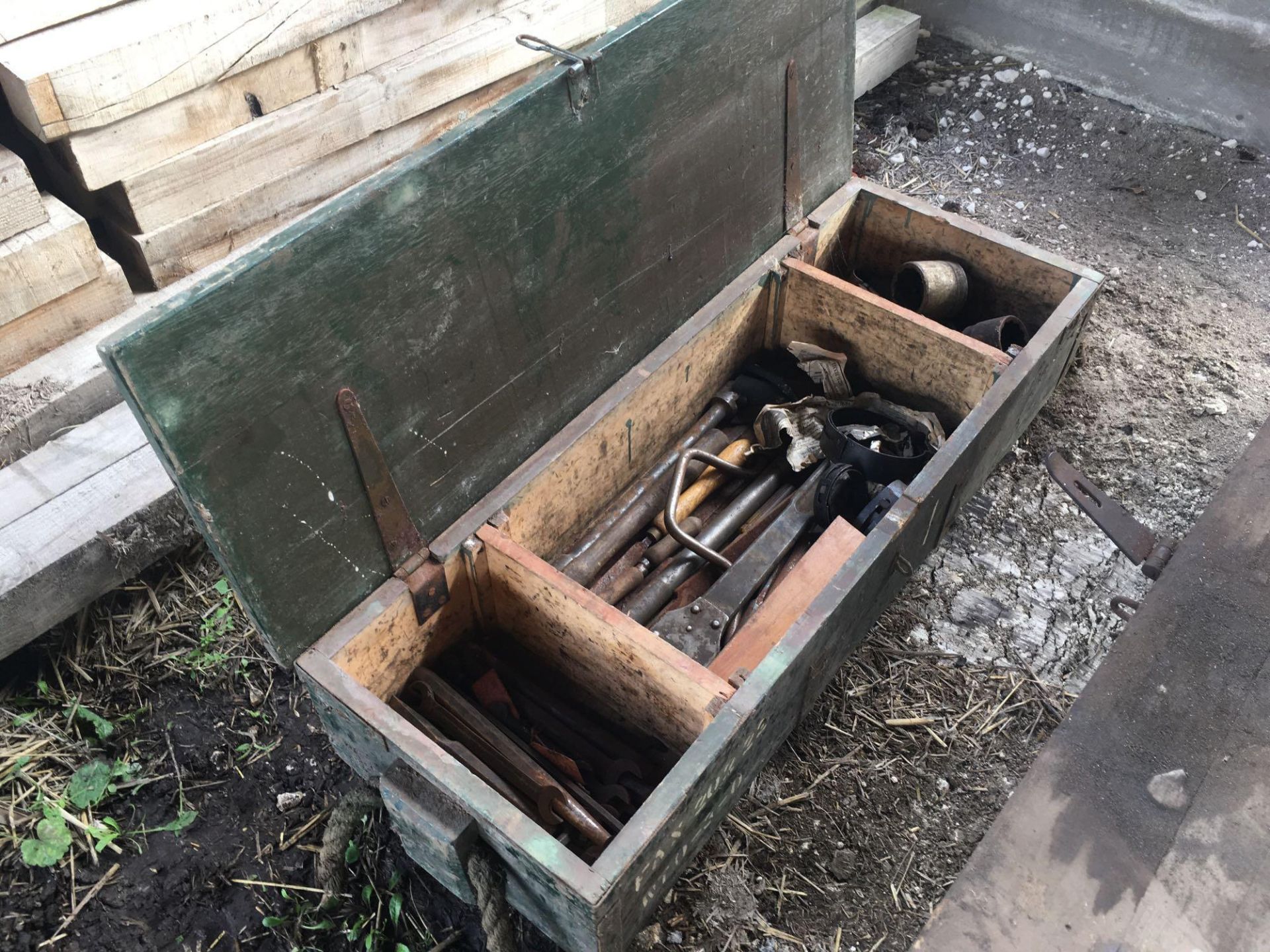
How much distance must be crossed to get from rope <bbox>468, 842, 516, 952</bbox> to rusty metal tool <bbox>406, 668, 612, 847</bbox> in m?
0.24

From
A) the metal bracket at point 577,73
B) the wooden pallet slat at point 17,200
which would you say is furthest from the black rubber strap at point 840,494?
the wooden pallet slat at point 17,200

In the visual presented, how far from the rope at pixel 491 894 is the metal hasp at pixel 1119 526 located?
157cm

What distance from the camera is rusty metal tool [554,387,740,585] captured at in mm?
3137

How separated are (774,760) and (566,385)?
1.27m

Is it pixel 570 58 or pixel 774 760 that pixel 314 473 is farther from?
pixel 774 760

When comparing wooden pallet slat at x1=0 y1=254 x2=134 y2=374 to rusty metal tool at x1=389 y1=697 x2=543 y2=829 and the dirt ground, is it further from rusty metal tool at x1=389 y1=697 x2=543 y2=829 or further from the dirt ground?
→ rusty metal tool at x1=389 y1=697 x2=543 y2=829

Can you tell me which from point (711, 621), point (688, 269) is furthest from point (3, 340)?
point (711, 621)

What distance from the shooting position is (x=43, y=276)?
3.22 meters

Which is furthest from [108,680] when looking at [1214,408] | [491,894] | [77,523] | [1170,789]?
[1214,408]

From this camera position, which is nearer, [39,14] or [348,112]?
[39,14]

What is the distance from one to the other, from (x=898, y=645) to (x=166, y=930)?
2.26 m

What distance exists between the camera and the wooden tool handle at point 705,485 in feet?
10.8

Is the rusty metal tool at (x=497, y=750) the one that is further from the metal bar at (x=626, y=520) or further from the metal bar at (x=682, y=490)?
the metal bar at (x=682, y=490)

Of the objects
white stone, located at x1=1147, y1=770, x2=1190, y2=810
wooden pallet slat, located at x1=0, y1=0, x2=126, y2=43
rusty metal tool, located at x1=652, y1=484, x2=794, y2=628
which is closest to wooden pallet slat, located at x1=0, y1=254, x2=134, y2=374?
wooden pallet slat, located at x1=0, y1=0, x2=126, y2=43
